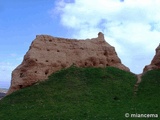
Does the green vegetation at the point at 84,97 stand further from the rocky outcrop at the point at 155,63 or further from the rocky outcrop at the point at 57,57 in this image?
the rocky outcrop at the point at 155,63

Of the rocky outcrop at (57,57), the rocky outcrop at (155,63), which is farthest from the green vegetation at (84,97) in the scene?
the rocky outcrop at (155,63)

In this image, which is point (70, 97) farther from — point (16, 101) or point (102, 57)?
point (102, 57)

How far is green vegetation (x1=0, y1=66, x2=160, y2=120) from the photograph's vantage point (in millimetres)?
23188

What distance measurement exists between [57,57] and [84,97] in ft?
25.0

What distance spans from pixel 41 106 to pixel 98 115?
5333mm

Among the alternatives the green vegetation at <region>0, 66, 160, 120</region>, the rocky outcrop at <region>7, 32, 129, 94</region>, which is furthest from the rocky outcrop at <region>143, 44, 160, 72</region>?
the rocky outcrop at <region>7, 32, 129, 94</region>

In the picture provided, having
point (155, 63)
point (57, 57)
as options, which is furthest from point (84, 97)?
point (155, 63)

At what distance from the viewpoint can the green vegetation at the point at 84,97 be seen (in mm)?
23188

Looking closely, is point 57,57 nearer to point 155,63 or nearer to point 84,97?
point 84,97

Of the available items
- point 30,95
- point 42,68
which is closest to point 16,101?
point 30,95

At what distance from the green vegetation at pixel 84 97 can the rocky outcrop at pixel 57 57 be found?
128 cm

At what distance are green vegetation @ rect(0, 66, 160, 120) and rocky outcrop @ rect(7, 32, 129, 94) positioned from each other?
1.28m

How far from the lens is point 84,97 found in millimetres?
27125

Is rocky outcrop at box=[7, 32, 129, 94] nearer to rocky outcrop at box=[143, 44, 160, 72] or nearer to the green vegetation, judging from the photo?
the green vegetation
